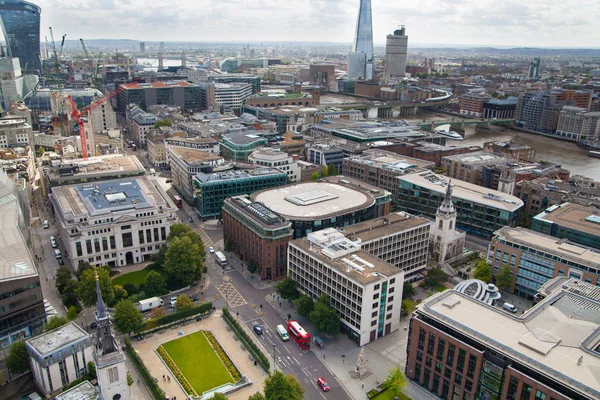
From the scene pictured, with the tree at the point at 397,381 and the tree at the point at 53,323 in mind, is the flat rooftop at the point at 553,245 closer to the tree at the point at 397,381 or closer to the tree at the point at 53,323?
the tree at the point at 397,381

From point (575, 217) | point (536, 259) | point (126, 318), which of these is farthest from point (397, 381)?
point (575, 217)

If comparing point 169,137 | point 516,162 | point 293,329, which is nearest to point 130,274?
point 293,329

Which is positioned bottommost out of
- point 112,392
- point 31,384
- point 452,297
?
point 31,384

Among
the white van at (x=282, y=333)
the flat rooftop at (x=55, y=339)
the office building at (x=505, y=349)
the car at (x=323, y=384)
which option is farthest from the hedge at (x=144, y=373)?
the office building at (x=505, y=349)

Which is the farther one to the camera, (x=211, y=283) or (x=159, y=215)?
(x=159, y=215)

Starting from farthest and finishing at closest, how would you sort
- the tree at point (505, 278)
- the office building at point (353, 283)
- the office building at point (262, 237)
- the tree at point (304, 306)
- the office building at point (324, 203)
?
1. the office building at point (324, 203)
2. the office building at point (262, 237)
3. the tree at point (505, 278)
4. the tree at point (304, 306)
5. the office building at point (353, 283)

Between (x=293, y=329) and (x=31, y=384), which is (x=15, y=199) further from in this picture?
(x=293, y=329)
